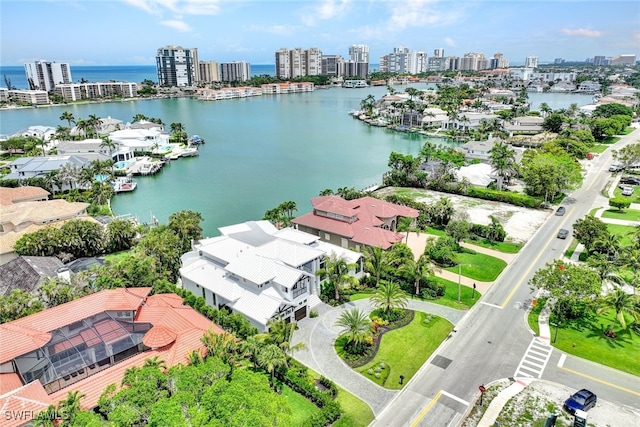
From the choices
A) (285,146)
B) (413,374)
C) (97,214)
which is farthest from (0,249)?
(285,146)

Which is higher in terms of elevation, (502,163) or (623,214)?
(502,163)

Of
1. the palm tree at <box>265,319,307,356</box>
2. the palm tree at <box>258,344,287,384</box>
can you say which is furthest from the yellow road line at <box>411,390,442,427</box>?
the palm tree at <box>258,344,287,384</box>

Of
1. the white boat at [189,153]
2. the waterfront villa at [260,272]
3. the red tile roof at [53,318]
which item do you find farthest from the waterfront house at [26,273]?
the white boat at [189,153]

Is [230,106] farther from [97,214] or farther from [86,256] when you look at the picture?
[86,256]

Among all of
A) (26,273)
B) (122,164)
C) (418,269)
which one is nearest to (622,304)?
(418,269)

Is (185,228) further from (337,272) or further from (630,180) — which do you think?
(630,180)

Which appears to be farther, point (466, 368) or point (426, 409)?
point (466, 368)

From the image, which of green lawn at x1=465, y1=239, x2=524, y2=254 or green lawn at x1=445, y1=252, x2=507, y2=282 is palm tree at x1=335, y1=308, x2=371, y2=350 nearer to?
green lawn at x1=445, y1=252, x2=507, y2=282

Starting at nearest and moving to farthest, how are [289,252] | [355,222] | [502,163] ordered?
[289,252]
[355,222]
[502,163]

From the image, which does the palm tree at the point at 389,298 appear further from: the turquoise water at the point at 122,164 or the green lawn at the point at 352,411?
the turquoise water at the point at 122,164
